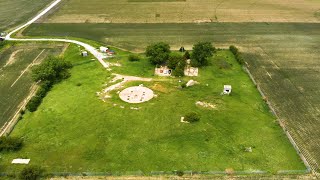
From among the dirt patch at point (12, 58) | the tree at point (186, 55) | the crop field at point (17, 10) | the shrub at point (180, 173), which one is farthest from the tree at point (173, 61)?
the crop field at point (17, 10)

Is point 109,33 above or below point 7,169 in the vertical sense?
above

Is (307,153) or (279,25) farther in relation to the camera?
(279,25)

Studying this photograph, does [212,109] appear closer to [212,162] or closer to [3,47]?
[212,162]

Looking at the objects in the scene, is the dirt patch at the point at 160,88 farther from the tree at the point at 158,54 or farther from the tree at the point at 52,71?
the tree at the point at 52,71

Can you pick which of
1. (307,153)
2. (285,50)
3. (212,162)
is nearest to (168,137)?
(212,162)

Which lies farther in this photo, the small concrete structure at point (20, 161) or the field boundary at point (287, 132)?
the small concrete structure at point (20, 161)

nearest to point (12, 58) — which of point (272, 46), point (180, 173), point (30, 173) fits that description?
point (30, 173)

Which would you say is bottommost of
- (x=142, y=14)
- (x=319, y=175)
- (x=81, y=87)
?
(x=319, y=175)

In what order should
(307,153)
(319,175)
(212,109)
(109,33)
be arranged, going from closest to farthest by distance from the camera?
1. (319,175)
2. (307,153)
3. (212,109)
4. (109,33)
